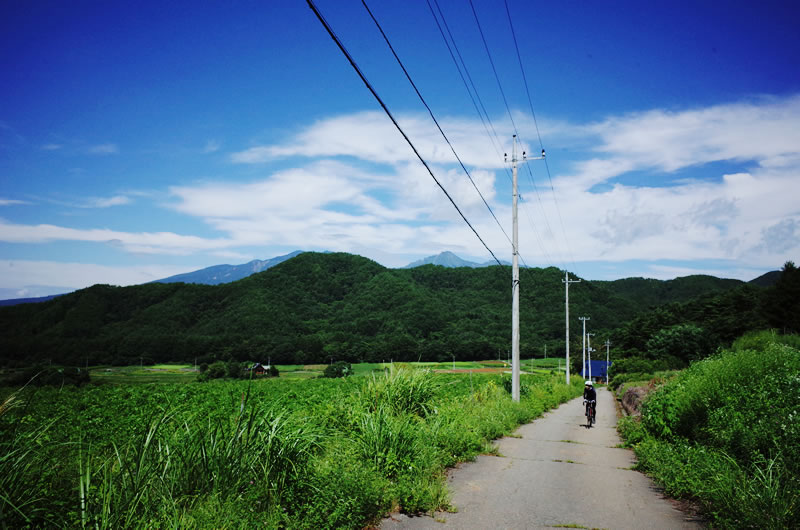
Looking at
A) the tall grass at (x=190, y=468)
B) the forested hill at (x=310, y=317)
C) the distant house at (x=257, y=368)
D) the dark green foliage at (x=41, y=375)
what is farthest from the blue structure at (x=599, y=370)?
the tall grass at (x=190, y=468)

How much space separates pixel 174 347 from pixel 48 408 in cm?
4201

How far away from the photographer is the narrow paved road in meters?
5.64

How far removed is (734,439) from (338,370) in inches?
2217

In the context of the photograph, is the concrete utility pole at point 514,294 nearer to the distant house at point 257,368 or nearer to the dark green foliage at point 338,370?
the distant house at point 257,368

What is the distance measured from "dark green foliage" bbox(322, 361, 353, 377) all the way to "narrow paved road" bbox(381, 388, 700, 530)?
→ 47.4 m

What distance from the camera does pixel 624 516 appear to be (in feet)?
19.7

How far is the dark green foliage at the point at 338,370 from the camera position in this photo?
57750mm

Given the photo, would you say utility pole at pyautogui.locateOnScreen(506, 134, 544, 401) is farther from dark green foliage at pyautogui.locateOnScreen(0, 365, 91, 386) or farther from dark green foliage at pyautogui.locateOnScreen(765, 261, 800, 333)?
dark green foliage at pyautogui.locateOnScreen(765, 261, 800, 333)

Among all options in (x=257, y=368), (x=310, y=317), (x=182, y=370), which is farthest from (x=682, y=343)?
(x=182, y=370)

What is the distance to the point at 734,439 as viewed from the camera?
7.27 m

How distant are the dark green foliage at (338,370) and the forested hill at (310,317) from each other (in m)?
3.88

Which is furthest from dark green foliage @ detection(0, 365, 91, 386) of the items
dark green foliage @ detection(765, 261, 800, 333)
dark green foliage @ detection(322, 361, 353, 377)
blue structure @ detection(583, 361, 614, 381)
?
blue structure @ detection(583, 361, 614, 381)

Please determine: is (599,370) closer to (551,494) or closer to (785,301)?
(785,301)

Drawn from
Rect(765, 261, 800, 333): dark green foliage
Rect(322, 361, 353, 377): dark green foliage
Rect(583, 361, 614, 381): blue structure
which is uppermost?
Rect(765, 261, 800, 333): dark green foliage
